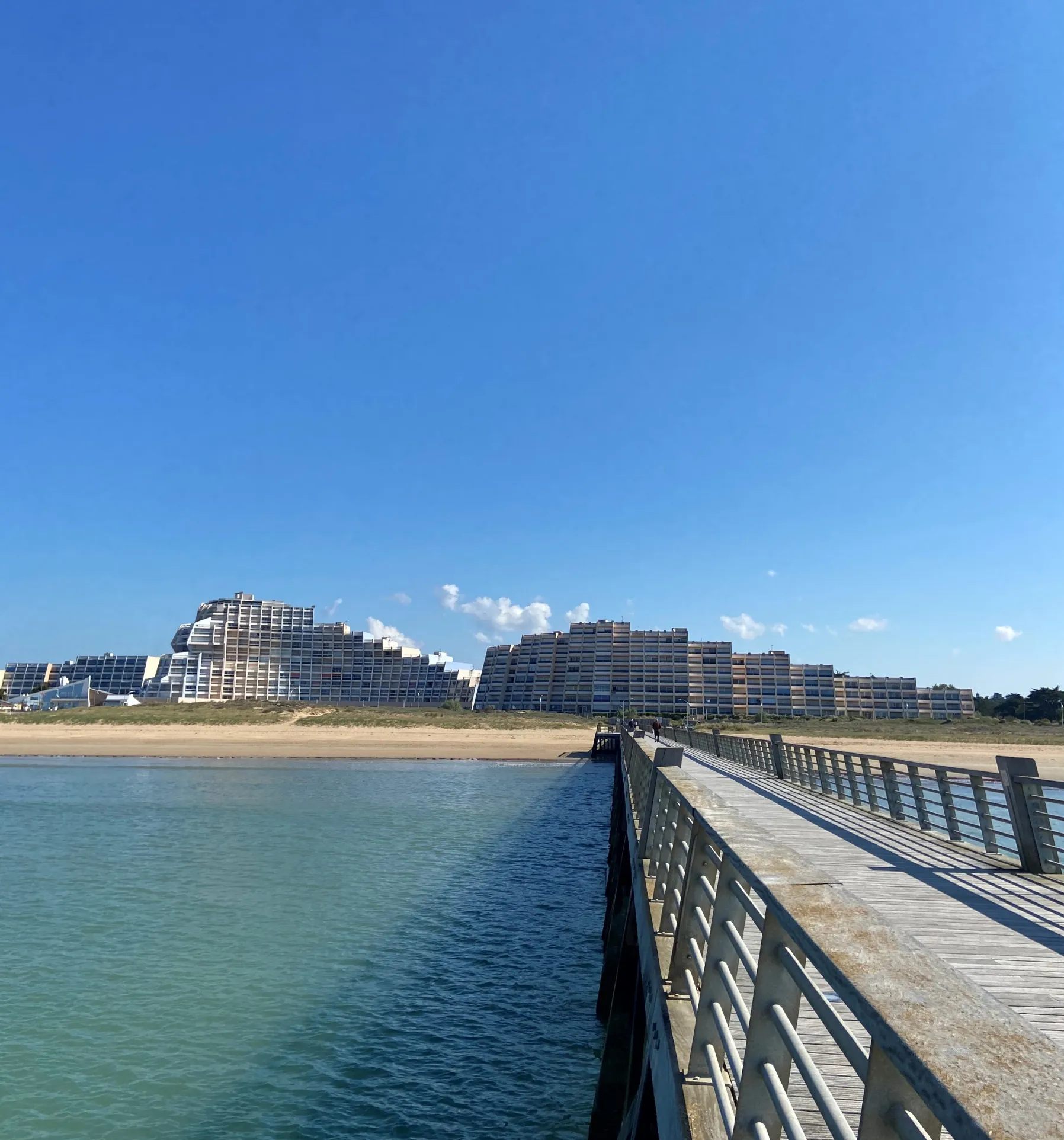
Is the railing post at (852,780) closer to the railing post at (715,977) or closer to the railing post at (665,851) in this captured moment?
the railing post at (665,851)

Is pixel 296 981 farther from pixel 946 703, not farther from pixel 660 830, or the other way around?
pixel 946 703

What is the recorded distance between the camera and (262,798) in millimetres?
34062

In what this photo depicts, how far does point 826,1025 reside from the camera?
7.16 ft

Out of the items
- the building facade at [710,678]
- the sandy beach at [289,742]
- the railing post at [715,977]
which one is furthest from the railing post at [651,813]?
the building facade at [710,678]

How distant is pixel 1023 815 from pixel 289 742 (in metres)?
61.5

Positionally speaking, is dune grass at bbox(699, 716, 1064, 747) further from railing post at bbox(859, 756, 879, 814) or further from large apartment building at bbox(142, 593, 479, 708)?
large apartment building at bbox(142, 593, 479, 708)

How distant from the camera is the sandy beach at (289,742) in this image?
58625 millimetres

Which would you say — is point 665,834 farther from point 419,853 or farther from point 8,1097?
point 419,853

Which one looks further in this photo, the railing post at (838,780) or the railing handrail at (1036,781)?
the railing post at (838,780)

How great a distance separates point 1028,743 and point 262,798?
200ft

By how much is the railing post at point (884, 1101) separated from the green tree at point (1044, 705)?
139106mm

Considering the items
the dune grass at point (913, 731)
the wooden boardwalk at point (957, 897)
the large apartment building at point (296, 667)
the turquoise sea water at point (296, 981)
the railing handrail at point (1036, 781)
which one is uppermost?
the large apartment building at point (296, 667)

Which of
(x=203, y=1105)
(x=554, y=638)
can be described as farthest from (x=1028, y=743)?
(x=554, y=638)

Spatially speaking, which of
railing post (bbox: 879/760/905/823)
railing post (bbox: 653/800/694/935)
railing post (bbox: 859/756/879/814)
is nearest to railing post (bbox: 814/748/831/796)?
railing post (bbox: 859/756/879/814)
